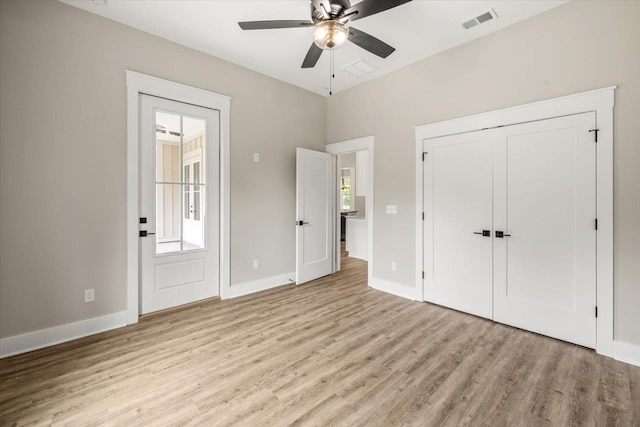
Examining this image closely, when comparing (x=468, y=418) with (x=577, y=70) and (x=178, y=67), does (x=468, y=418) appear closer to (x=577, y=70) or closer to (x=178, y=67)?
(x=577, y=70)

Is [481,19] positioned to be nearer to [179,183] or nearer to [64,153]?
[179,183]

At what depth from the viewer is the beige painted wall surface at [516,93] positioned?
93.3 inches

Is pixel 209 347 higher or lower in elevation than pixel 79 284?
lower

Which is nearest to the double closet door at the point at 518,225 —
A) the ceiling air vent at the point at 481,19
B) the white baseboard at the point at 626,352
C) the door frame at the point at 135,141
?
the white baseboard at the point at 626,352

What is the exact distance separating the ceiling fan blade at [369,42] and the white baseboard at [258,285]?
10.6 ft

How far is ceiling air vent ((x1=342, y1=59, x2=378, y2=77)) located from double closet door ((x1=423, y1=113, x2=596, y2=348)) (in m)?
1.35

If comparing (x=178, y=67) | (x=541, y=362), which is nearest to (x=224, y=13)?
(x=178, y=67)

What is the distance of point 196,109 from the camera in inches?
139

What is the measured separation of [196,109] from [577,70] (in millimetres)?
4014

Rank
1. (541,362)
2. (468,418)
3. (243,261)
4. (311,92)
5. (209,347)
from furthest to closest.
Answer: (311,92)
(243,261)
(209,347)
(541,362)
(468,418)

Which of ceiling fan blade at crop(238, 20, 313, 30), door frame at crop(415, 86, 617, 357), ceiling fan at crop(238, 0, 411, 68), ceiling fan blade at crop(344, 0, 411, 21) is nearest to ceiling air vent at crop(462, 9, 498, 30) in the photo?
door frame at crop(415, 86, 617, 357)

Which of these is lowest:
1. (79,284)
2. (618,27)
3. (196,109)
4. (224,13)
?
(79,284)

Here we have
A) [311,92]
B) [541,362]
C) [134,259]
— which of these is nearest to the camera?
[541,362]

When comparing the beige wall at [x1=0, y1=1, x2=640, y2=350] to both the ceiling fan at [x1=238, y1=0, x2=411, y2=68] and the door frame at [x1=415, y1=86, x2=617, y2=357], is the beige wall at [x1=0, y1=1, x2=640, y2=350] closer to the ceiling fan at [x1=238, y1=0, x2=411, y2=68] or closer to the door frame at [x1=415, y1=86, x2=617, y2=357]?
the door frame at [x1=415, y1=86, x2=617, y2=357]
